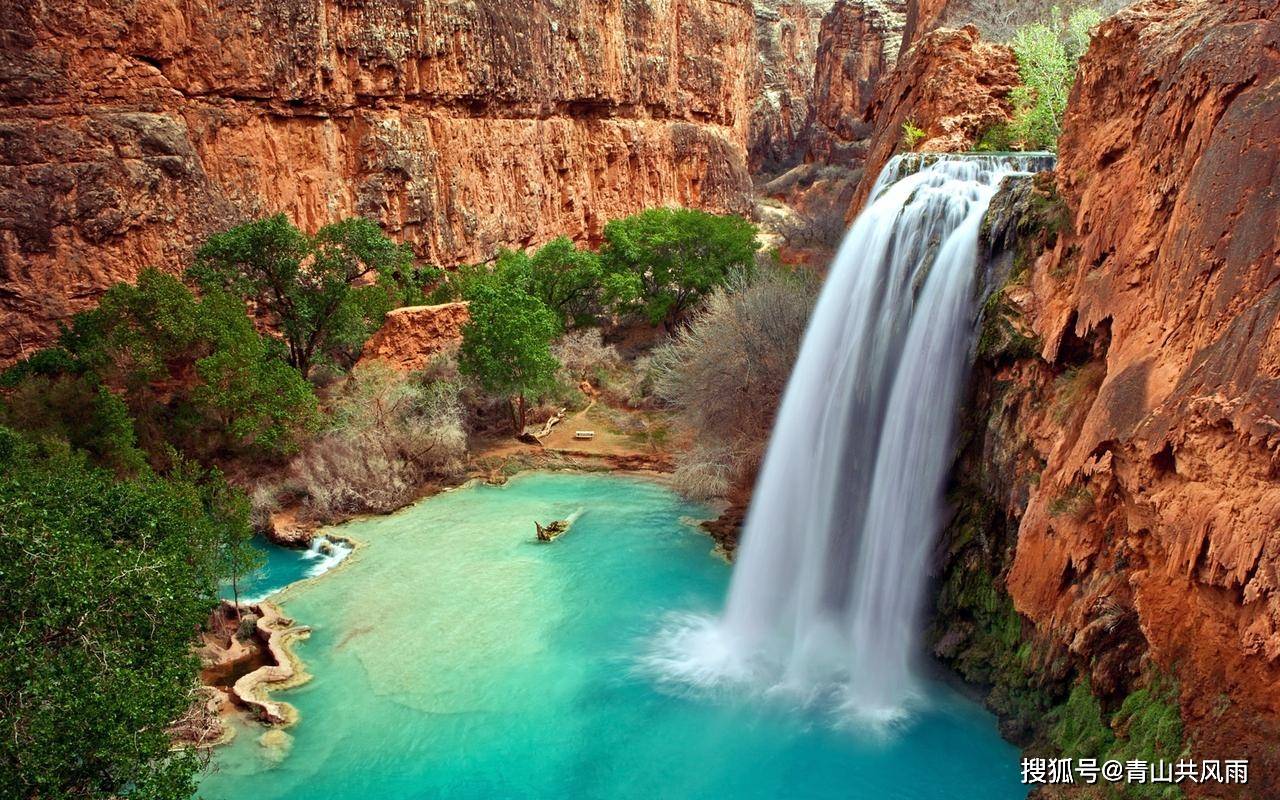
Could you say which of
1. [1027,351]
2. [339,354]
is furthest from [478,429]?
[1027,351]

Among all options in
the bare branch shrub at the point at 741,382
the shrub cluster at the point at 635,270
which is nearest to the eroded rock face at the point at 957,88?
the bare branch shrub at the point at 741,382

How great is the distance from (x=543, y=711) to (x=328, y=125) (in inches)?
865

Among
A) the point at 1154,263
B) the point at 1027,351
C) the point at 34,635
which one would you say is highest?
the point at 1154,263

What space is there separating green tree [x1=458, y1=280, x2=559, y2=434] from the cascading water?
30.8 feet

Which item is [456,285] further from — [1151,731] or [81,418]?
[1151,731]

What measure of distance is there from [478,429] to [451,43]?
15001 mm

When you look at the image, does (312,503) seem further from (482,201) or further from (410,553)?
(482,201)

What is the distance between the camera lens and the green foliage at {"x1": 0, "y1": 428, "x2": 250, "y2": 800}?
605cm

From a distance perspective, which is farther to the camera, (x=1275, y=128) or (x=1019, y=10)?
(x=1019, y=10)

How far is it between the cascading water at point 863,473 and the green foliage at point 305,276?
540 inches

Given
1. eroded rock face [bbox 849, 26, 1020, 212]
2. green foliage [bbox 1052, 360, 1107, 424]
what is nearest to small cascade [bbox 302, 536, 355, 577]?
green foliage [bbox 1052, 360, 1107, 424]

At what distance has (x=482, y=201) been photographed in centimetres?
3050

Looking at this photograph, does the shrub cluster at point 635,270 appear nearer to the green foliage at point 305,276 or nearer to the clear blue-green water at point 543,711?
the green foliage at point 305,276

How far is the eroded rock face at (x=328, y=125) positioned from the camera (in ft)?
66.9
